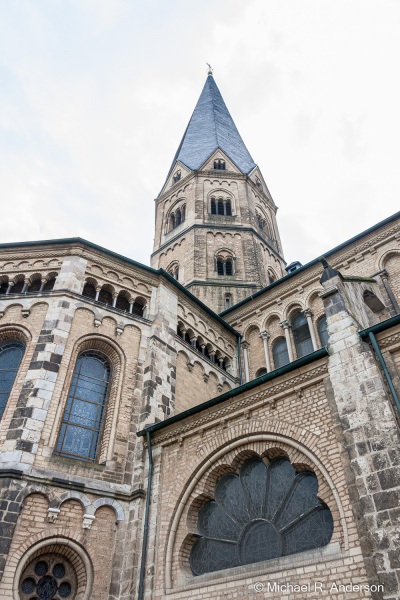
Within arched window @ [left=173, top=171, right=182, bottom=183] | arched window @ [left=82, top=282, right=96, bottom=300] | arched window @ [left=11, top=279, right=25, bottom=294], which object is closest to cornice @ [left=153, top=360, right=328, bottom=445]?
arched window @ [left=82, top=282, right=96, bottom=300]

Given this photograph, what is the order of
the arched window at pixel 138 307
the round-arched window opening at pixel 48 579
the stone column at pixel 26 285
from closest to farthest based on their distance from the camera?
the round-arched window opening at pixel 48 579, the stone column at pixel 26 285, the arched window at pixel 138 307

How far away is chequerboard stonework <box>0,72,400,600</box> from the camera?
790cm

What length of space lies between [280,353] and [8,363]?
9590 mm

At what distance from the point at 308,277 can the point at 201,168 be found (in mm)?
16508

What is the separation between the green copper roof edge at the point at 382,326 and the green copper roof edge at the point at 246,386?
822 millimetres

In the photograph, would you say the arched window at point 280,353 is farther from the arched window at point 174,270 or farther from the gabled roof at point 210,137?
the gabled roof at point 210,137

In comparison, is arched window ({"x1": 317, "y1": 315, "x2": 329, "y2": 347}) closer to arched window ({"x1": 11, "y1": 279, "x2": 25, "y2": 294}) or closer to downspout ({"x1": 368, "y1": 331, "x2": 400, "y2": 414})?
downspout ({"x1": 368, "y1": 331, "x2": 400, "y2": 414})

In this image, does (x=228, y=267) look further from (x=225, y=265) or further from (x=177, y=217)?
(x=177, y=217)

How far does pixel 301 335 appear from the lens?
17.1 meters

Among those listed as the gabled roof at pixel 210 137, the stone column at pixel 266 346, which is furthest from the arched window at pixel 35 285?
the gabled roof at pixel 210 137

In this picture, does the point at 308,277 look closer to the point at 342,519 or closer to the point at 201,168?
the point at 342,519

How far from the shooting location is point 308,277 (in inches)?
696

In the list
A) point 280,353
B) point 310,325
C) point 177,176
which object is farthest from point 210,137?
point 310,325

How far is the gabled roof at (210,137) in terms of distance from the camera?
3365cm
